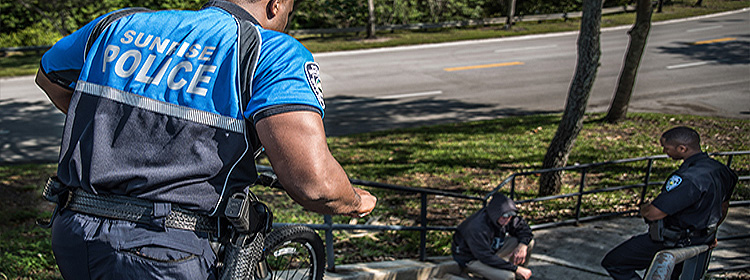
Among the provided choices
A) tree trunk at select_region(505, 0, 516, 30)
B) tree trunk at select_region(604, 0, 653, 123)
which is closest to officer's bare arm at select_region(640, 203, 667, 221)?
tree trunk at select_region(604, 0, 653, 123)

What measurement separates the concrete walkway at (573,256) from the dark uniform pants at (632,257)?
1.81 ft

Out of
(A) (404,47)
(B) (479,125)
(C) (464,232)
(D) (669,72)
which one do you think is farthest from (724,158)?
(A) (404,47)

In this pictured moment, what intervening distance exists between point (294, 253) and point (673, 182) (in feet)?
10.4

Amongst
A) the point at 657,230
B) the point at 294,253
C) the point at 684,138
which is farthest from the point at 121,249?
the point at 684,138

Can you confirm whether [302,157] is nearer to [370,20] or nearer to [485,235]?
[485,235]

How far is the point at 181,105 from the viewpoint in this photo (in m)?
1.82

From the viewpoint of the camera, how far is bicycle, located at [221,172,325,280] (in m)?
2.22

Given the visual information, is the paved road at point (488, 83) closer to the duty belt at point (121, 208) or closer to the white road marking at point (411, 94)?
the white road marking at point (411, 94)

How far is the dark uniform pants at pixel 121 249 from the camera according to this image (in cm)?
187

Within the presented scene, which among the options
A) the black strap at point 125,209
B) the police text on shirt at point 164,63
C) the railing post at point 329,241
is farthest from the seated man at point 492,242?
the police text on shirt at point 164,63

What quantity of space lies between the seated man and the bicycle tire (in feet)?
7.85

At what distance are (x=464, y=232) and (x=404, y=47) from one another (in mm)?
17589

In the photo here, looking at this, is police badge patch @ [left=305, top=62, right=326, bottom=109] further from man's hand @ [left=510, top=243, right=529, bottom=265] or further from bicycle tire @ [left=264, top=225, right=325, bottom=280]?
man's hand @ [left=510, top=243, right=529, bottom=265]

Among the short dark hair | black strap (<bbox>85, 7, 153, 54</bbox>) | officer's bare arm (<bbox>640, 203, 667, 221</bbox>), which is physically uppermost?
black strap (<bbox>85, 7, 153, 54</bbox>)
